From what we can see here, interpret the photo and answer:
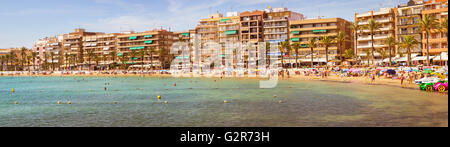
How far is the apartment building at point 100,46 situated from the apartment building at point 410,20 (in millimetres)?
103966

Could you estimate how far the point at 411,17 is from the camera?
296ft

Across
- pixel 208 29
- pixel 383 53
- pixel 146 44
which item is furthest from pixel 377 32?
pixel 146 44

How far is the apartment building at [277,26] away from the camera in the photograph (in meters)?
114

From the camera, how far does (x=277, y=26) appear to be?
11481cm

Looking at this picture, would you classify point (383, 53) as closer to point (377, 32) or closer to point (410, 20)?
point (410, 20)

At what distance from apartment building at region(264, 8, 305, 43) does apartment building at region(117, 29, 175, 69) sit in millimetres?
38901

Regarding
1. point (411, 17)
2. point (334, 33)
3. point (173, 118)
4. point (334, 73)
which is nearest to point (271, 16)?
point (334, 33)

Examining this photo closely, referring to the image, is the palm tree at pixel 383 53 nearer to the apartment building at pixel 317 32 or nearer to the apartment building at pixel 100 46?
the apartment building at pixel 317 32

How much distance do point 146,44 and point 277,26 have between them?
53.8m

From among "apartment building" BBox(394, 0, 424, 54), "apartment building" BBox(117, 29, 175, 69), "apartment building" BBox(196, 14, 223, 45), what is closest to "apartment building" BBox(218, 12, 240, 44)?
"apartment building" BBox(196, 14, 223, 45)

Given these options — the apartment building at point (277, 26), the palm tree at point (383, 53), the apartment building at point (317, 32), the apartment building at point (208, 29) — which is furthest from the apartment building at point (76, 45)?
the palm tree at point (383, 53)

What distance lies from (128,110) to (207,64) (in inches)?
3818

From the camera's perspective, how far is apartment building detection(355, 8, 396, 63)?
9500cm

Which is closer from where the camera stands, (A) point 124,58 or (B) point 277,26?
(B) point 277,26
